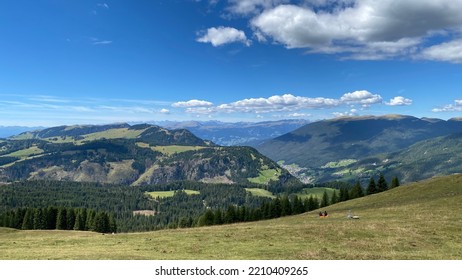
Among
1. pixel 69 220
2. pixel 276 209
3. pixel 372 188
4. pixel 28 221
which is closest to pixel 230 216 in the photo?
pixel 276 209

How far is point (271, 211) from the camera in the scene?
133375 millimetres

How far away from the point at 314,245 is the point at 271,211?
334ft

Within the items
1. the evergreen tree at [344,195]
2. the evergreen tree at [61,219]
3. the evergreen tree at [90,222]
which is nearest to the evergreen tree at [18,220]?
the evergreen tree at [61,219]

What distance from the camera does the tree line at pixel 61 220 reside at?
129750 millimetres

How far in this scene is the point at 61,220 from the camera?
13100 cm

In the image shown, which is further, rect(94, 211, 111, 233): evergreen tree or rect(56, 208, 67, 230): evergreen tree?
rect(56, 208, 67, 230): evergreen tree

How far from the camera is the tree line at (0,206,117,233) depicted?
12975cm

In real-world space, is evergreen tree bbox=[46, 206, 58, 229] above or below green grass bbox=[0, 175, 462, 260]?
below

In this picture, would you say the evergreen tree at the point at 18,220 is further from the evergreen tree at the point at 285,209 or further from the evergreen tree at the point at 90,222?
the evergreen tree at the point at 285,209

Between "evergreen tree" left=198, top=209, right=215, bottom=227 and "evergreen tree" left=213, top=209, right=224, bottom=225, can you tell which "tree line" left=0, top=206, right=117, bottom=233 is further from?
"evergreen tree" left=213, top=209, right=224, bottom=225

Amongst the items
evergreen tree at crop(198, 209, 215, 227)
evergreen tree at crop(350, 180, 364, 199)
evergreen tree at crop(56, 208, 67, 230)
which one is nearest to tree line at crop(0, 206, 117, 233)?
evergreen tree at crop(56, 208, 67, 230)
